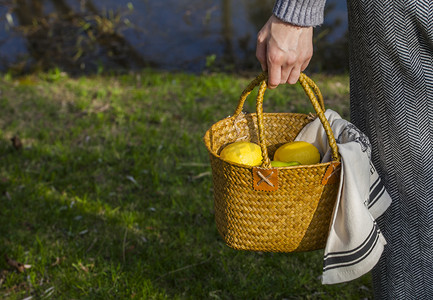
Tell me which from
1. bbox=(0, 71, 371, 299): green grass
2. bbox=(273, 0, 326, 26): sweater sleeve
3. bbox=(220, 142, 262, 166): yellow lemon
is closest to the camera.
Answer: bbox=(273, 0, 326, 26): sweater sleeve

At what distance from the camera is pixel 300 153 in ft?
6.45

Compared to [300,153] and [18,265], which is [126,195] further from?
[300,153]

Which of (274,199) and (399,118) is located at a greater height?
(399,118)

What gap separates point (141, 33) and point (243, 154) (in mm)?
4540

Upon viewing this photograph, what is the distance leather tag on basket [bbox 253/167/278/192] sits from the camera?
171 centimetres

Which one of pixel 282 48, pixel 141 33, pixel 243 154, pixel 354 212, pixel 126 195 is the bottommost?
pixel 126 195

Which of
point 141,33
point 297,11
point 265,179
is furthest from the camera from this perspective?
point 141,33

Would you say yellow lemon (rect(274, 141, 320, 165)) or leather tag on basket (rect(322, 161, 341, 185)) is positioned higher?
leather tag on basket (rect(322, 161, 341, 185))

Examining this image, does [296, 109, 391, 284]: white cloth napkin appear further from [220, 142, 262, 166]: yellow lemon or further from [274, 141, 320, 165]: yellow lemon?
[220, 142, 262, 166]: yellow lemon

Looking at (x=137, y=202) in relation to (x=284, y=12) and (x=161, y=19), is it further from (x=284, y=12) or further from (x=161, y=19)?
(x=161, y=19)

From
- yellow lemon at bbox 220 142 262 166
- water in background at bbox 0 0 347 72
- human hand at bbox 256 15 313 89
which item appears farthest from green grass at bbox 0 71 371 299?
human hand at bbox 256 15 313 89

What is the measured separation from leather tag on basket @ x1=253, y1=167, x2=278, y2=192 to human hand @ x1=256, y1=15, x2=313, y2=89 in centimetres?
28

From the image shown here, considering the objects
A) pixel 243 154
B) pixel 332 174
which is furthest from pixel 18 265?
pixel 332 174

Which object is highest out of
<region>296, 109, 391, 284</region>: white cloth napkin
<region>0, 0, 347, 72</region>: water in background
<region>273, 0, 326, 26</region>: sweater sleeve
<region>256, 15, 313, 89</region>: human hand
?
<region>273, 0, 326, 26</region>: sweater sleeve
